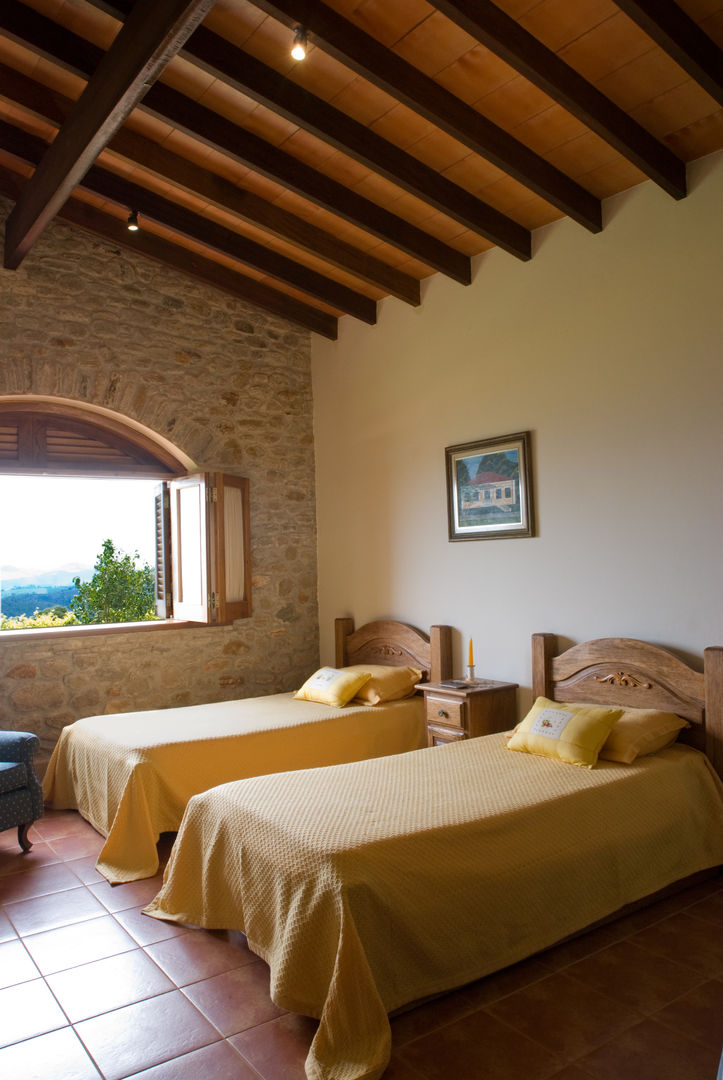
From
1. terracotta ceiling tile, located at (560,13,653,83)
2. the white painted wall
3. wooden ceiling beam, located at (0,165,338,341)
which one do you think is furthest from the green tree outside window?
terracotta ceiling tile, located at (560,13,653,83)

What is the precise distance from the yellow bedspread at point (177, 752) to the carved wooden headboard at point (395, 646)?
0.88 feet

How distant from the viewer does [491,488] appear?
460cm

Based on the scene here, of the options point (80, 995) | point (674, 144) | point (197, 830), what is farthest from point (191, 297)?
point (80, 995)

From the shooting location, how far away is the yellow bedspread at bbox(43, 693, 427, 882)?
12.2 ft

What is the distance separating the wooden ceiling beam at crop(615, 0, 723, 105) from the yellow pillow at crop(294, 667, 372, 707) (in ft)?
11.2

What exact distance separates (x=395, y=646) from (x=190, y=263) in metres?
2.90

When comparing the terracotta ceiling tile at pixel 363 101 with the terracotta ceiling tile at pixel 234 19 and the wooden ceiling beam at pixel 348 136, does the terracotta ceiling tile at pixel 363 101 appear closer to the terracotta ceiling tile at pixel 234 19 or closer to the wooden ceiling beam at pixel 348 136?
the wooden ceiling beam at pixel 348 136

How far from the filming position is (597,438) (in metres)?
4.04

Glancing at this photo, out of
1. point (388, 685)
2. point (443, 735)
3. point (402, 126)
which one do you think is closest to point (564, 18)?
point (402, 126)

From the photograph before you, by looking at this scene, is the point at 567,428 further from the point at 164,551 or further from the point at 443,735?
the point at 164,551

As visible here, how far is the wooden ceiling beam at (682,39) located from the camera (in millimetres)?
2723

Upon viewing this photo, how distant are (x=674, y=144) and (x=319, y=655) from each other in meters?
4.09

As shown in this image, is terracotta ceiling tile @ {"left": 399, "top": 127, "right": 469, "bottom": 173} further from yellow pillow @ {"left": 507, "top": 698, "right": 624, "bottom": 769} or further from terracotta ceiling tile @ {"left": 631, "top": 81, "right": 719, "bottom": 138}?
yellow pillow @ {"left": 507, "top": 698, "right": 624, "bottom": 769}

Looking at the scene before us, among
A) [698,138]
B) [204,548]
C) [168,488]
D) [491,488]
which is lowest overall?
[204,548]
